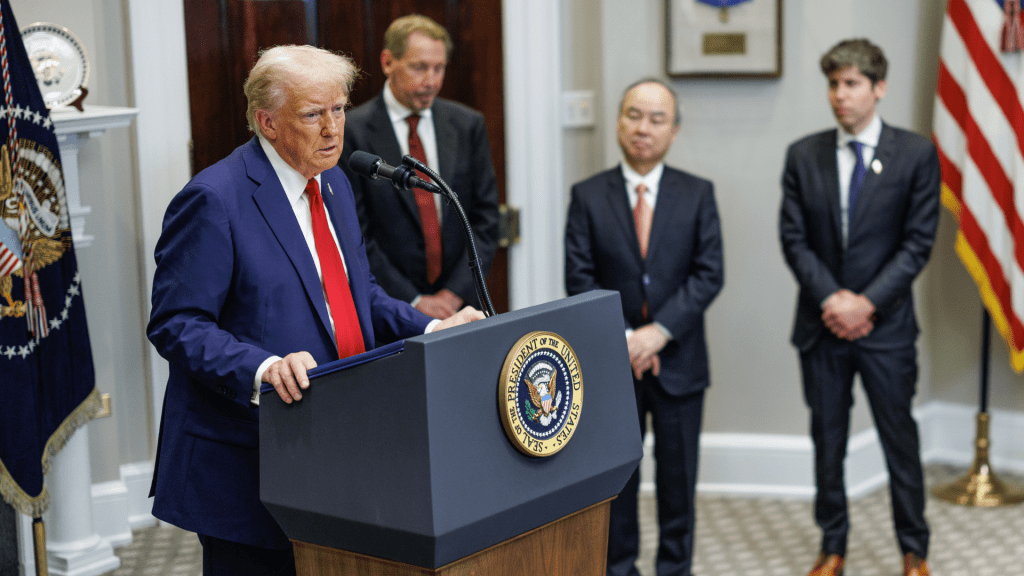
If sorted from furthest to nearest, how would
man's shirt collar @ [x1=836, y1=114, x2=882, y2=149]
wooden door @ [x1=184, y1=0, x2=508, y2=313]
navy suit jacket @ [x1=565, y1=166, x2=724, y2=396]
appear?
wooden door @ [x1=184, y1=0, x2=508, y2=313] → man's shirt collar @ [x1=836, y1=114, x2=882, y2=149] → navy suit jacket @ [x1=565, y1=166, x2=724, y2=396]

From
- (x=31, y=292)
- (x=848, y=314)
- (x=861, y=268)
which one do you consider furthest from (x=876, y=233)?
(x=31, y=292)

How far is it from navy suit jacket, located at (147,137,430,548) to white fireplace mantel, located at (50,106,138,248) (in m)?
1.48

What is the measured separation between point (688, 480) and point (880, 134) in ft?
3.83

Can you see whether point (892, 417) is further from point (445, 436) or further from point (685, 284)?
point (445, 436)

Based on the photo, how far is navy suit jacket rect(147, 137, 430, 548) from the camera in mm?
1772

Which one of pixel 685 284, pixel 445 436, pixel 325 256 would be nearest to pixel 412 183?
pixel 325 256

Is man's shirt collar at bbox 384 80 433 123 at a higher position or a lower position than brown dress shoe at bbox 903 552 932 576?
higher

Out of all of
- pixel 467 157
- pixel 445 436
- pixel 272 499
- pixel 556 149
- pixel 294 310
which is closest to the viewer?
pixel 445 436

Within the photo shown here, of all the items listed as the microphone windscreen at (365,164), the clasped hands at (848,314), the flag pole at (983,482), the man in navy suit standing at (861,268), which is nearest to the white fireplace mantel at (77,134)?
the microphone windscreen at (365,164)

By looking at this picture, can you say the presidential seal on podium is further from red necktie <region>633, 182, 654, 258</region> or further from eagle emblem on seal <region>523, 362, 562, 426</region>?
red necktie <region>633, 182, 654, 258</region>

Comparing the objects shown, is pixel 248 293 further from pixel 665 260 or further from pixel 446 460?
pixel 665 260

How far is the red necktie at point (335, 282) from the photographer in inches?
74.9

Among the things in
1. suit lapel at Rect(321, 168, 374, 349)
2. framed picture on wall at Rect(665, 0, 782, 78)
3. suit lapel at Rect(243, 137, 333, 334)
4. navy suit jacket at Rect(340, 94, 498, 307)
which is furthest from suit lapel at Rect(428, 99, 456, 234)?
suit lapel at Rect(243, 137, 333, 334)

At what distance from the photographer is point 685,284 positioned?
313 cm
